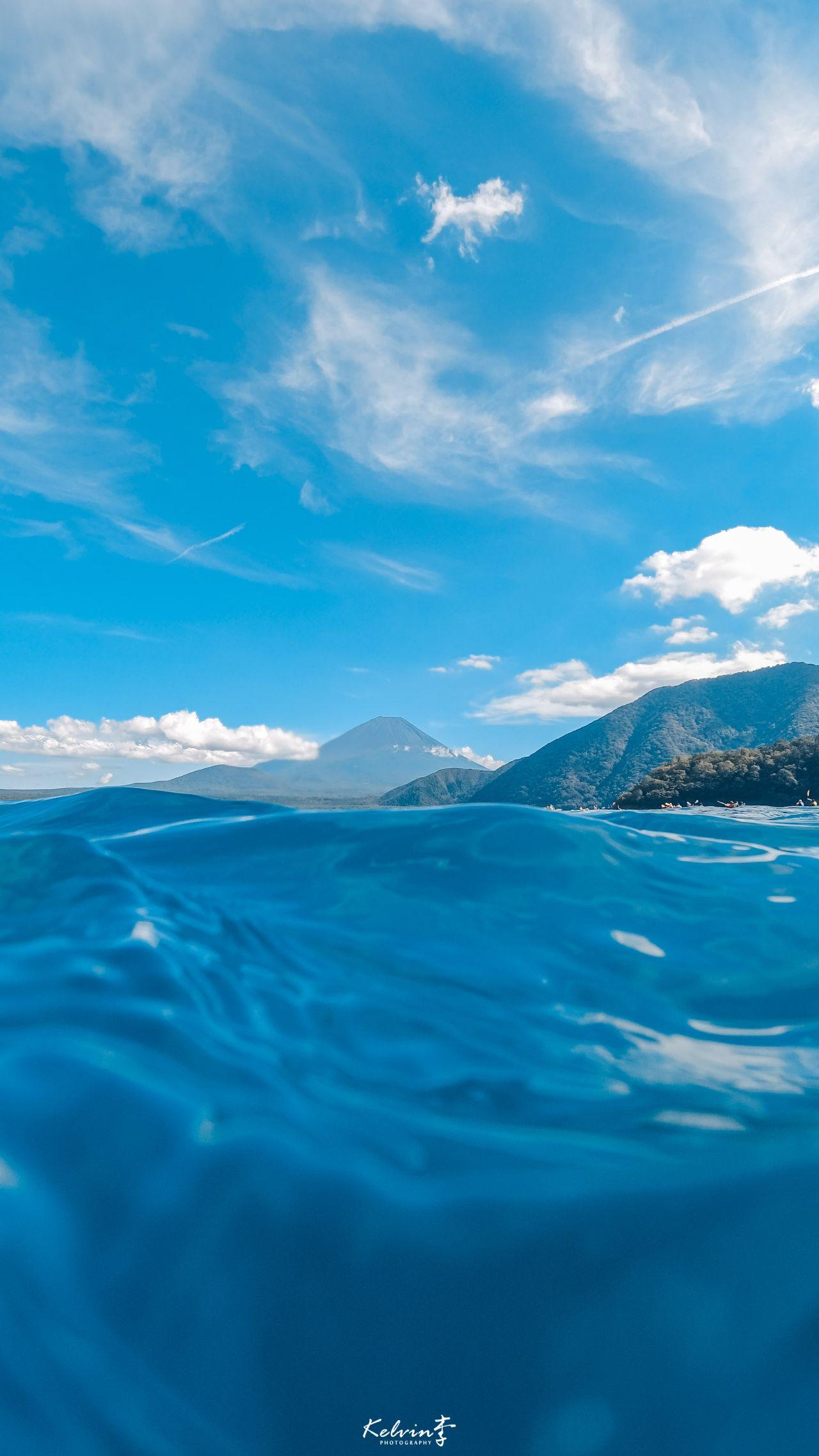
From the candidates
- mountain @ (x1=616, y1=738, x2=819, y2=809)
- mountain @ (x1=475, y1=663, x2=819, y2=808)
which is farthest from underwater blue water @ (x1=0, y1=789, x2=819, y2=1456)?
mountain @ (x1=475, y1=663, x2=819, y2=808)

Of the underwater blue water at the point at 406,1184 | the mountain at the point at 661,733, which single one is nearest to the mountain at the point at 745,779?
the underwater blue water at the point at 406,1184

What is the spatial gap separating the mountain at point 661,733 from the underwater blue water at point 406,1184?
141 meters

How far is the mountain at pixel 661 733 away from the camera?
153875mm

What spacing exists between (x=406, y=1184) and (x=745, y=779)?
6549 centimetres

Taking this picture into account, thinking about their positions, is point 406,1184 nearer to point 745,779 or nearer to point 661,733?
point 745,779

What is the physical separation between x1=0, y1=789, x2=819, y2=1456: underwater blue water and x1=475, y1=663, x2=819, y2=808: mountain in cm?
14084

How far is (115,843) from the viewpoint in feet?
28.3

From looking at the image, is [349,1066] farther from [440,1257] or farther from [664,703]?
[664,703]

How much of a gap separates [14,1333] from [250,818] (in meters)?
6.68

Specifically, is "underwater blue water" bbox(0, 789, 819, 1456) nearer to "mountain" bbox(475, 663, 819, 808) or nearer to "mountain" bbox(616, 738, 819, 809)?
"mountain" bbox(616, 738, 819, 809)

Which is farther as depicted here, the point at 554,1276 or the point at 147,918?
the point at 147,918

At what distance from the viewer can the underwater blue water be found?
1963 millimetres

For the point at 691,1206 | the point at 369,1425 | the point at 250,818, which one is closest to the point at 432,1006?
the point at 691,1206

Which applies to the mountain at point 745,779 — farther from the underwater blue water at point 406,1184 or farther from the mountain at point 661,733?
the mountain at point 661,733
